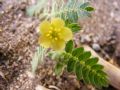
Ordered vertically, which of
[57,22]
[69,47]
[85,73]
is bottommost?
Result: [85,73]

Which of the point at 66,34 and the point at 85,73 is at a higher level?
the point at 66,34

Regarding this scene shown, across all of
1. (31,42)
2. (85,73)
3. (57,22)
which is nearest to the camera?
(57,22)

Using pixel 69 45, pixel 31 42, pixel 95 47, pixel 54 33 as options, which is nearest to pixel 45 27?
pixel 54 33

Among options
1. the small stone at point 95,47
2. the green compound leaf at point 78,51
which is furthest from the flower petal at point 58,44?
the small stone at point 95,47

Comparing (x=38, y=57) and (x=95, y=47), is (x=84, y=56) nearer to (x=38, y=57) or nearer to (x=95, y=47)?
(x=38, y=57)

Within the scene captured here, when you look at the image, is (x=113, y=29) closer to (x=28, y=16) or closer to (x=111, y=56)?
(x=111, y=56)

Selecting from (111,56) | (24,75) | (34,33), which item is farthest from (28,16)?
(111,56)

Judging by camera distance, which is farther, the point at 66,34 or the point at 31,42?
the point at 31,42

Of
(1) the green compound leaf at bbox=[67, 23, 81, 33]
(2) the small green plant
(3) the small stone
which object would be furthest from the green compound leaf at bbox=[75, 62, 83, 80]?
(3) the small stone
